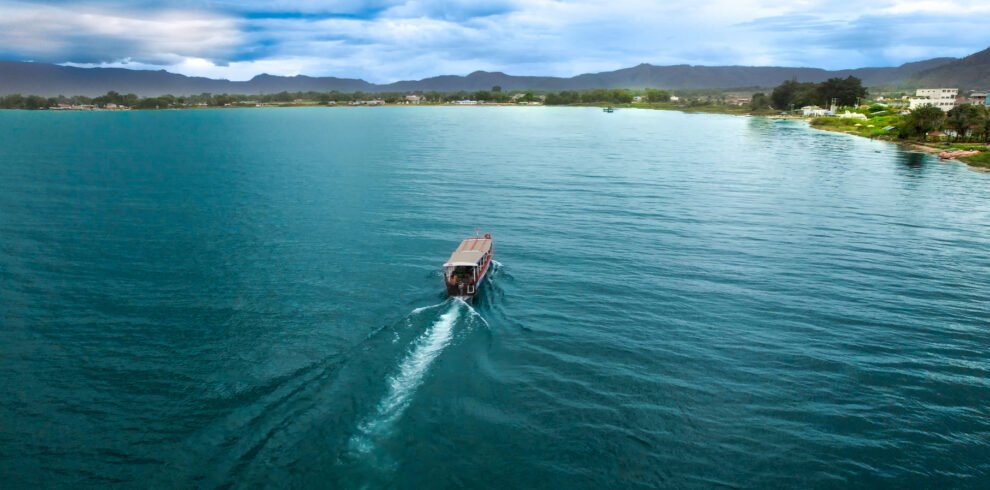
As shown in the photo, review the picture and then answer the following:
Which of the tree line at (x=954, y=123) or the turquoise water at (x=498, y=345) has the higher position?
the tree line at (x=954, y=123)

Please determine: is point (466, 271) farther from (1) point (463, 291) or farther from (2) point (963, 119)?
(2) point (963, 119)

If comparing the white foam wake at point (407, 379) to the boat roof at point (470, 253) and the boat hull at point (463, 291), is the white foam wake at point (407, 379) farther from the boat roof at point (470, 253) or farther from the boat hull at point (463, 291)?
the boat roof at point (470, 253)

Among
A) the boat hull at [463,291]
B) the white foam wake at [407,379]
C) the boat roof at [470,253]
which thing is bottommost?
the white foam wake at [407,379]

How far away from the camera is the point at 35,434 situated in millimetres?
29125

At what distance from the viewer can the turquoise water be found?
90.4 ft

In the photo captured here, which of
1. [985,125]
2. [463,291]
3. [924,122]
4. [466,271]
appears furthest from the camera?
[924,122]

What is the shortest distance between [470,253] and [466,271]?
270 centimetres

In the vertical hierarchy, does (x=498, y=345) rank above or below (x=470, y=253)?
below

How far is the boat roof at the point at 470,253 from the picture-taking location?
4697cm

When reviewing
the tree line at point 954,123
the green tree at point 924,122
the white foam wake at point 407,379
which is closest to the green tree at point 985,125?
Result: the tree line at point 954,123

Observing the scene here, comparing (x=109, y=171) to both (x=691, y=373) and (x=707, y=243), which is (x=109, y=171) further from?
(x=691, y=373)

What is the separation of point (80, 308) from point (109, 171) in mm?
82266

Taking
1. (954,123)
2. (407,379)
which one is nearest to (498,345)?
(407,379)

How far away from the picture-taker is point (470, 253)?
49.9 meters
